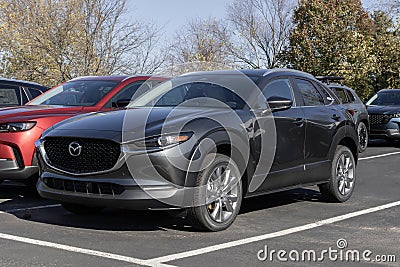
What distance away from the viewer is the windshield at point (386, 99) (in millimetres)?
17281

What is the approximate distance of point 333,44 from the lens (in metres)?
33.6

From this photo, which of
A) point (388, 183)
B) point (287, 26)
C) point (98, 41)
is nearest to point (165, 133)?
point (388, 183)

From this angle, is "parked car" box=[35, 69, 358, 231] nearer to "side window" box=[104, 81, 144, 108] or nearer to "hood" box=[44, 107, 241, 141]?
"hood" box=[44, 107, 241, 141]

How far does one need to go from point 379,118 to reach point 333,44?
705 inches

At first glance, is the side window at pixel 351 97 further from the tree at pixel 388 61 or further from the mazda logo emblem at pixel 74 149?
the tree at pixel 388 61

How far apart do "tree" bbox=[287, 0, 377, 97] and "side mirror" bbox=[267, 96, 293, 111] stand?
24917mm

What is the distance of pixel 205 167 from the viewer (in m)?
5.94

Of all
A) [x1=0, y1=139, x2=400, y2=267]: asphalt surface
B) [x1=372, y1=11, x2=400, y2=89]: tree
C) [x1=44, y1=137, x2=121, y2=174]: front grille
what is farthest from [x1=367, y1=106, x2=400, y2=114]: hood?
[x1=372, y1=11, x2=400, y2=89]: tree

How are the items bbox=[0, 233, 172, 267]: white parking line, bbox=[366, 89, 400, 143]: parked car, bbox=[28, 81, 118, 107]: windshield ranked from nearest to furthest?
bbox=[0, 233, 172, 267]: white parking line < bbox=[28, 81, 118, 107]: windshield < bbox=[366, 89, 400, 143]: parked car

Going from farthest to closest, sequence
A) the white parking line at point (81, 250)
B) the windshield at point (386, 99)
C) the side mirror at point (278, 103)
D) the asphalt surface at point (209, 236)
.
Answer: the windshield at point (386, 99)
the side mirror at point (278, 103)
the asphalt surface at point (209, 236)
the white parking line at point (81, 250)

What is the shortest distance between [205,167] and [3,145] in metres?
2.96

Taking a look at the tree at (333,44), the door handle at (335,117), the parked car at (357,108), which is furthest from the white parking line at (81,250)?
the tree at (333,44)

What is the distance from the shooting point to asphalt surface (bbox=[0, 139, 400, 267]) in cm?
520

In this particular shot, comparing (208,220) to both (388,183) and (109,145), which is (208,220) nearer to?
(109,145)
